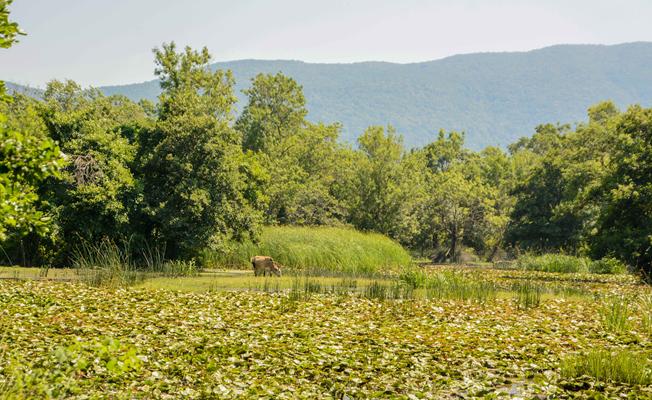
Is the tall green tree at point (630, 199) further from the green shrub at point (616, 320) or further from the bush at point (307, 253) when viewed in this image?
the green shrub at point (616, 320)

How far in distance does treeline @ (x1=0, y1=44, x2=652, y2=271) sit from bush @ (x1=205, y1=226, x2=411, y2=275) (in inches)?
39.5

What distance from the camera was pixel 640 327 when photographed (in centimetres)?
1645

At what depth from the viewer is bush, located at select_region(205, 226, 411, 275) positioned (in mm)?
33781

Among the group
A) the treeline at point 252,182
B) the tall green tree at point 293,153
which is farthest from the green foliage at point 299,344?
the tall green tree at point 293,153

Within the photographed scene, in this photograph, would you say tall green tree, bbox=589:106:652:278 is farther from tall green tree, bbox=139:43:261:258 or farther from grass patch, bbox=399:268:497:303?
tall green tree, bbox=139:43:261:258

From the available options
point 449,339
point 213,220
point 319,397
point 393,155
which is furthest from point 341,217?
point 319,397

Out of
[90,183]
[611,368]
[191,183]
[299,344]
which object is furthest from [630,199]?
[90,183]

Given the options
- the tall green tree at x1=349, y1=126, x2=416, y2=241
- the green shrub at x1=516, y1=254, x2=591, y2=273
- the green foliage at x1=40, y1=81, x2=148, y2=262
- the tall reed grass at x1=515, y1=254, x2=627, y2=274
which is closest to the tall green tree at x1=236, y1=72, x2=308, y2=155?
the tall green tree at x1=349, y1=126, x2=416, y2=241

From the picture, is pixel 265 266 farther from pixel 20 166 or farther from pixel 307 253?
pixel 20 166

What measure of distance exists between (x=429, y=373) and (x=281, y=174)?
43.3 metres

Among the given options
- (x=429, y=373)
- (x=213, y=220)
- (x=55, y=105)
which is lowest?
(x=429, y=373)

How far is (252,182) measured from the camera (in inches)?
1433

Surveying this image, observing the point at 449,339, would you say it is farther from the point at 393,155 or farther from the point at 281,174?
the point at 393,155

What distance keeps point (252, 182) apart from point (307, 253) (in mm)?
5222
